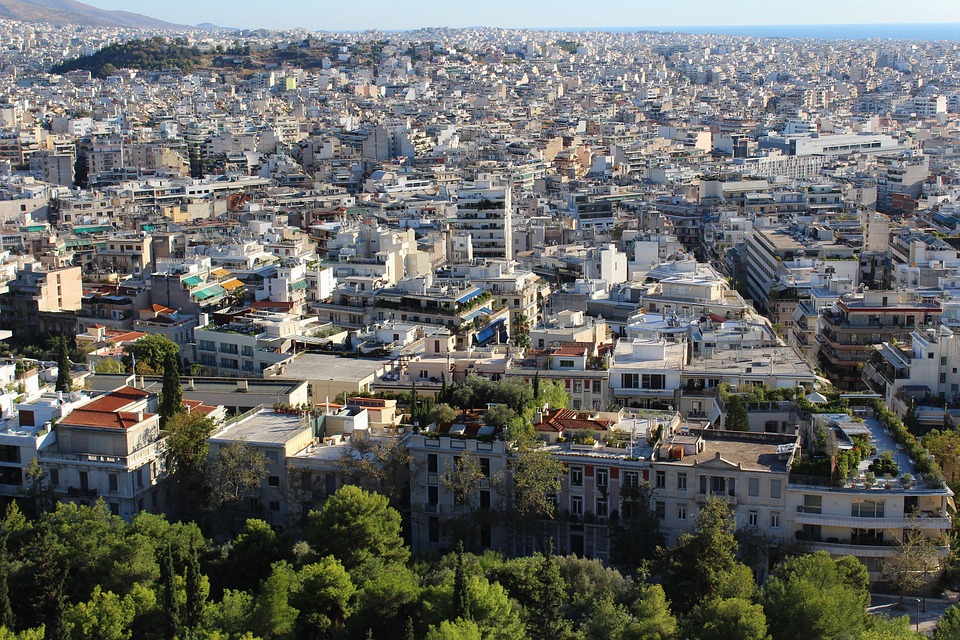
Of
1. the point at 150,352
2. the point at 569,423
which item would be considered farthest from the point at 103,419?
the point at 150,352

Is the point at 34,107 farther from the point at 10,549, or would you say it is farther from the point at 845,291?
the point at 10,549

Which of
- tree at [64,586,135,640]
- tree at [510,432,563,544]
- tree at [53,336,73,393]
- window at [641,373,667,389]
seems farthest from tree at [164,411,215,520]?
window at [641,373,667,389]

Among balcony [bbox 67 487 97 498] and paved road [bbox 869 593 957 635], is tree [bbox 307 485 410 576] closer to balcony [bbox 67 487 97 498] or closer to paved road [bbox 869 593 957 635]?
balcony [bbox 67 487 97 498]

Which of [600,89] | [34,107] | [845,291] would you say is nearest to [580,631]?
[845,291]

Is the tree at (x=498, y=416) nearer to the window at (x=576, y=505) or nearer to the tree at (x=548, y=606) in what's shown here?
the window at (x=576, y=505)

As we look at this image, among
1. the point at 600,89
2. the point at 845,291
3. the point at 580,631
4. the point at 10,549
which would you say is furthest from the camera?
the point at 600,89

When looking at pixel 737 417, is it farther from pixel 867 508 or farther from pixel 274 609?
pixel 274 609
